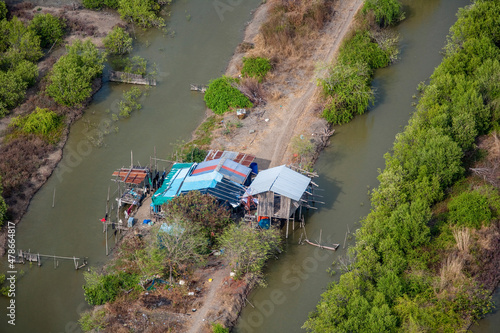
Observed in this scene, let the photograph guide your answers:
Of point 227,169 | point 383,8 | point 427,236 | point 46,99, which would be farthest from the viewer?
point 383,8

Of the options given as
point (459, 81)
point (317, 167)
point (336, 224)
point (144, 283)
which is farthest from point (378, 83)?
point (144, 283)

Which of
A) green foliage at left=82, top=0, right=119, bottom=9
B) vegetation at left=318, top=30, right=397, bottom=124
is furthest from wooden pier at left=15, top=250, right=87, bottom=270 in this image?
green foliage at left=82, top=0, right=119, bottom=9

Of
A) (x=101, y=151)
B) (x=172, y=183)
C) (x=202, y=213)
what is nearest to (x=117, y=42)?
(x=101, y=151)

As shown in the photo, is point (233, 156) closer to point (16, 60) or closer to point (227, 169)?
point (227, 169)

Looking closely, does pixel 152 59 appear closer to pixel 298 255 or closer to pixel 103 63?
pixel 103 63

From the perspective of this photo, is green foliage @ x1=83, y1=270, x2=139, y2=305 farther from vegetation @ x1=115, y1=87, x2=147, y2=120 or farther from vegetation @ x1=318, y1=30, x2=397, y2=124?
vegetation @ x1=318, y1=30, x2=397, y2=124

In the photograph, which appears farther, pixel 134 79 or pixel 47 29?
pixel 47 29
